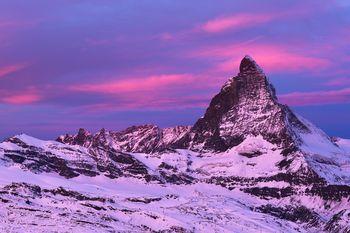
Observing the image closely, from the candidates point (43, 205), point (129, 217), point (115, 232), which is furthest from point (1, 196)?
point (115, 232)

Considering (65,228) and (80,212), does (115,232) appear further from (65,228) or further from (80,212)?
(80,212)

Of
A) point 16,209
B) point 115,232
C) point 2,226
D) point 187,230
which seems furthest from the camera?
point 187,230

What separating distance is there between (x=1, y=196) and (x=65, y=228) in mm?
47480

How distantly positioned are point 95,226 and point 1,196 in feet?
130

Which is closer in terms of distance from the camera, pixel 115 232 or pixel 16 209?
pixel 115 232

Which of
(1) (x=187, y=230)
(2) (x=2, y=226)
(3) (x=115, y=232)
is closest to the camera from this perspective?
(2) (x=2, y=226)

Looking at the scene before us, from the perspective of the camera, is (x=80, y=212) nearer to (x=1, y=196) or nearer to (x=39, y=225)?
(x=1, y=196)

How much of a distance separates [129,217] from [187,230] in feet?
59.1

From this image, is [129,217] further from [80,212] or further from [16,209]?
[16,209]

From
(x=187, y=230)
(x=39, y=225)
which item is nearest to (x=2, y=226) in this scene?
(x=39, y=225)

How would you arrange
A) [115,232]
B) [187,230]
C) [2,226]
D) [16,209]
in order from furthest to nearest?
1. [187,230]
2. [16,209]
3. [115,232]
4. [2,226]

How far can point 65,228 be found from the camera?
5994 inches

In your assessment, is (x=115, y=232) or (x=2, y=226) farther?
(x=115, y=232)

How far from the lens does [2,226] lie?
474 ft
